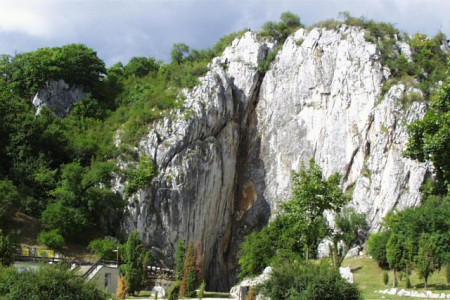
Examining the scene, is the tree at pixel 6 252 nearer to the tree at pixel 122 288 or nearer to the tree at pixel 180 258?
the tree at pixel 122 288

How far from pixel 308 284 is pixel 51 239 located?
2356 cm

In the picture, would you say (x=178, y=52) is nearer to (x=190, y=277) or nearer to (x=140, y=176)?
(x=140, y=176)

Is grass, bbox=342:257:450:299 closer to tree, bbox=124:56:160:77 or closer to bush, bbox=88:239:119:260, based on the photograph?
bush, bbox=88:239:119:260

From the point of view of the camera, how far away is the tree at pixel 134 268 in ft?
98.5

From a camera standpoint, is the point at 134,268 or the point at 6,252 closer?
the point at 6,252

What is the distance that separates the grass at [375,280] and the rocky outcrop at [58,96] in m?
28.6

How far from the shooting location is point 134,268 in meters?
30.4

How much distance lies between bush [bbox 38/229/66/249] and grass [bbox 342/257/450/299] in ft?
63.3

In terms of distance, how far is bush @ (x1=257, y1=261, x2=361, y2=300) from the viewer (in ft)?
59.4

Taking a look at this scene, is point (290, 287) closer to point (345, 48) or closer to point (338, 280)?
point (338, 280)

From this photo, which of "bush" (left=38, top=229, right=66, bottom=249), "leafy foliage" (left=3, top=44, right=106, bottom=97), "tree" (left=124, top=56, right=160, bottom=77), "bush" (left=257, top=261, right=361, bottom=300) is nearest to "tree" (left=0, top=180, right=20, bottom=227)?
"bush" (left=38, top=229, right=66, bottom=249)

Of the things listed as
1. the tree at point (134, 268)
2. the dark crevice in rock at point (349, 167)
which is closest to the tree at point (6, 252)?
the tree at point (134, 268)

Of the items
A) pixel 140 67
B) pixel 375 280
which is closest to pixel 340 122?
pixel 375 280

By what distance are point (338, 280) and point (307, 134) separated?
31643 mm
